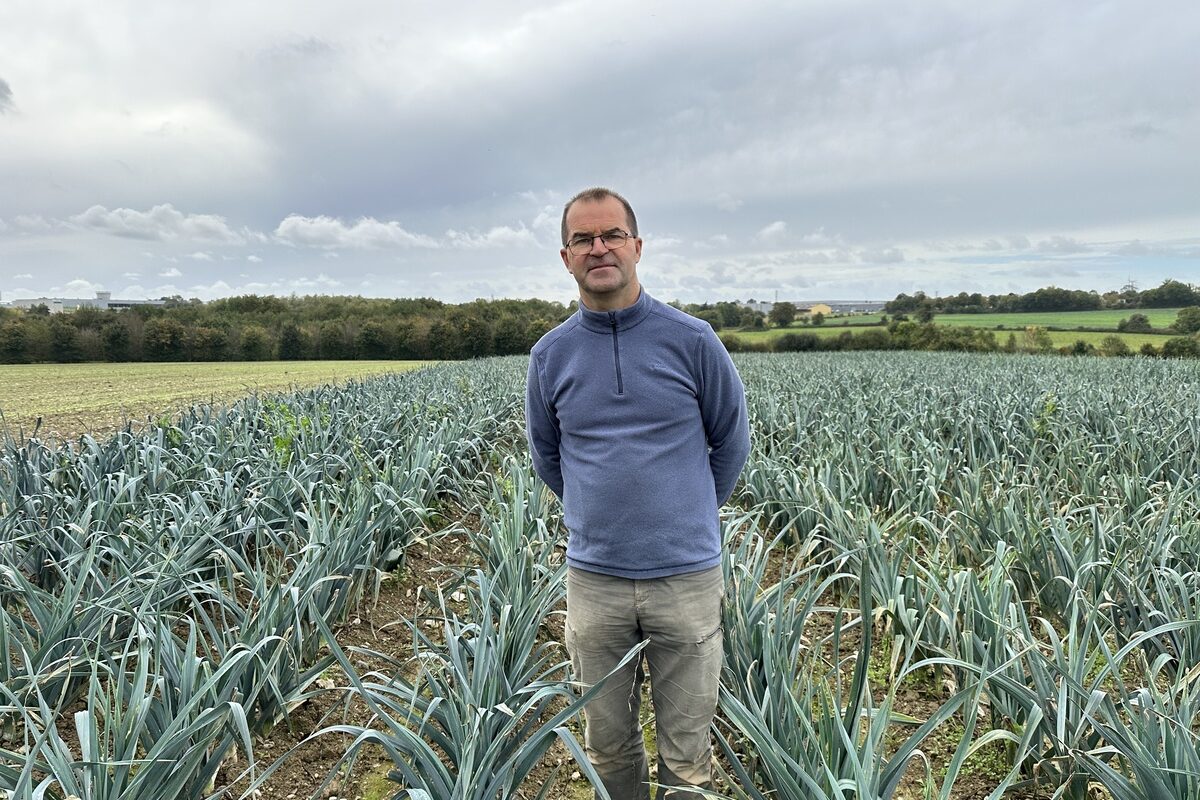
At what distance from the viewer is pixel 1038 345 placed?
36656 millimetres

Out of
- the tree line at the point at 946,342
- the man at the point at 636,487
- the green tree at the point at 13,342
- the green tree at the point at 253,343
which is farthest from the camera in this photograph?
the green tree at the point at 253,343

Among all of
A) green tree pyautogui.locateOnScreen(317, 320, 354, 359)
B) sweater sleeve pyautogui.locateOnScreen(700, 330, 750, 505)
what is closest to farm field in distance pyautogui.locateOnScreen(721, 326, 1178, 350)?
green tree pyautogui.locateOnScreen(317, 320, 354, 359)

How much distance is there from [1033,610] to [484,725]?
2919 millimetres

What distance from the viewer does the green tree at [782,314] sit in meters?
50.9

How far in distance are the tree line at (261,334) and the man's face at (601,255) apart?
1737 inches

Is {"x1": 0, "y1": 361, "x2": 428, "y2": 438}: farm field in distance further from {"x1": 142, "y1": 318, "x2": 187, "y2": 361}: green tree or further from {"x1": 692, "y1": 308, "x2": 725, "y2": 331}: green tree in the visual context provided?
{"x1": 692, "y1": 308, "x2": 725, "y2": 331}: green tree

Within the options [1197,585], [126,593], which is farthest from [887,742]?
[126,593]

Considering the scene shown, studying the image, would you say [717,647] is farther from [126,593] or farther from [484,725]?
[126,593]

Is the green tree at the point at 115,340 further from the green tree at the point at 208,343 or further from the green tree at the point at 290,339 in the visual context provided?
the green tree at the point at 290,339

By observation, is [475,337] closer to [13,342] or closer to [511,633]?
[13,342]

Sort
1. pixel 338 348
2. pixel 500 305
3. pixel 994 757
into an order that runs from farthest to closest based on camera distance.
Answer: pixel 500 305 < pixel 338 348 < pixel 994 757

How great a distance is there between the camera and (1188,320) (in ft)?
120

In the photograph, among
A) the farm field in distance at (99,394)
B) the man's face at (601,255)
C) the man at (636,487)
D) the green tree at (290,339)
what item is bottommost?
the farm field in distance at (99,394)

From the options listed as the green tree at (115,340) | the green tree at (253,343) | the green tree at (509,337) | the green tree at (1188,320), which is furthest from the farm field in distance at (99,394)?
the green tree at (1188,320)
